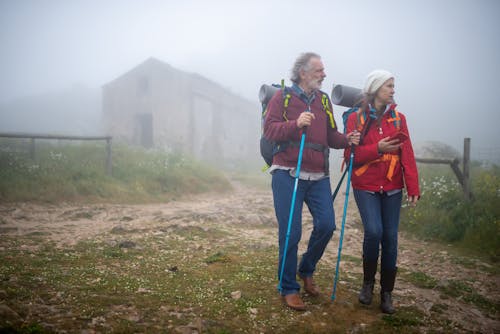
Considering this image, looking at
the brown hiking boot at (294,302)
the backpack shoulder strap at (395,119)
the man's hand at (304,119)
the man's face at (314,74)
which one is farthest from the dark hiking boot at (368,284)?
the man's face at (314,74)

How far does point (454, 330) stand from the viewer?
113 inches

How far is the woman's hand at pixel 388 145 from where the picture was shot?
3121mm

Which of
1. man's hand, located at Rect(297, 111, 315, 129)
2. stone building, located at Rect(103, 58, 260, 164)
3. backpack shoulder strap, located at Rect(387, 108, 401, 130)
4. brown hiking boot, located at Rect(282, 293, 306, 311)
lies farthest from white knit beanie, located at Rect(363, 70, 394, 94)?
stone building, located at Rect(103, 58, 260, 164)

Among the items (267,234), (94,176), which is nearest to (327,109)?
(267,234)

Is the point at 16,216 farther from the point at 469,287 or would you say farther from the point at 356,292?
the point at 469,287

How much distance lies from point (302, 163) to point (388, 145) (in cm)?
83

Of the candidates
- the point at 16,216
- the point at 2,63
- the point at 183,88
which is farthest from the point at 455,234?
the point at 2,63

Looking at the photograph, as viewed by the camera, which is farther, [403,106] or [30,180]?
[403,106]

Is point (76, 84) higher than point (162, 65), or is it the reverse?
point (76, 84)

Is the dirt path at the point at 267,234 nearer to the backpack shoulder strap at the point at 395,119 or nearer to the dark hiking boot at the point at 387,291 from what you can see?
the dark hiking boot at the point at 387,291

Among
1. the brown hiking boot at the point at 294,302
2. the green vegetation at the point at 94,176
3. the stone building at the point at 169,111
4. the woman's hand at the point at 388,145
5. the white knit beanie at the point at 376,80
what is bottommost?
the brown hiking boot at the point at 294,302

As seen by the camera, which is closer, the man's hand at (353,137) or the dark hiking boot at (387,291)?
the dark hiking boot at (387,291)

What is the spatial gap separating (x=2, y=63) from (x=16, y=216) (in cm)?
10945

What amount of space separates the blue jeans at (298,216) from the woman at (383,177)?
14.2 inches
